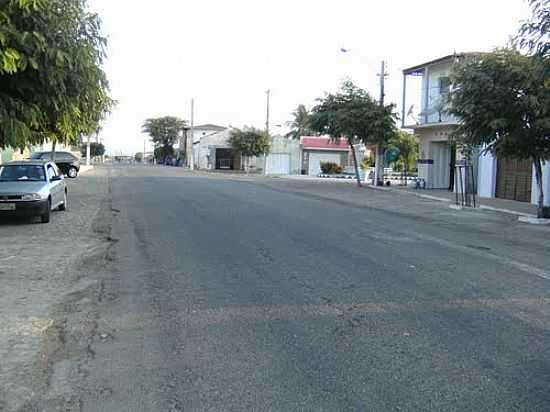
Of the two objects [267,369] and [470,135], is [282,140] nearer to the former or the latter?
[470,135]

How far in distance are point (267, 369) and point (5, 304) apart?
3759 mm

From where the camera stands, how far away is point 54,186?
661 inches

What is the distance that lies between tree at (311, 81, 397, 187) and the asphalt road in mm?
23777

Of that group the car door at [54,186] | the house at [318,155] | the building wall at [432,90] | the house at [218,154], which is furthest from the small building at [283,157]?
the car door at [54,186]

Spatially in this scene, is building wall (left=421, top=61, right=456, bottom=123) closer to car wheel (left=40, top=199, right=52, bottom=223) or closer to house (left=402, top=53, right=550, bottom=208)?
house (left=402, top=53, right=550, bottom=208)

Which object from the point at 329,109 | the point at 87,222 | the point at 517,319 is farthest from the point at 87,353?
the point at 329,109

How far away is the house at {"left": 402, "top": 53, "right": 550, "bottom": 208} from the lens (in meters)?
28.5

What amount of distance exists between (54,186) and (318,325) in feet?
40.1

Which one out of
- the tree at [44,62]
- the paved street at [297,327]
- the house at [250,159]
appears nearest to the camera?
the paved street at [297,327]

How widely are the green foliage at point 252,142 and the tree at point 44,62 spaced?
2205 inches

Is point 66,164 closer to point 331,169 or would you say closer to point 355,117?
point 355,117

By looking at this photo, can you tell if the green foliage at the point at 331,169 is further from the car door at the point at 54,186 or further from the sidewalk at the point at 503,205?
the car door at the point at 54,186

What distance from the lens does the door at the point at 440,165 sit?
36.9 m

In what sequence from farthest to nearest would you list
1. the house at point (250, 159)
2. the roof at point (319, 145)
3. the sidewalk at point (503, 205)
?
the house at point (250, 159)
the roof at point (319, 145)
the sidewalk at point (503, 205)
